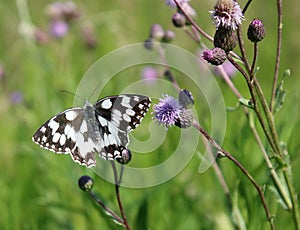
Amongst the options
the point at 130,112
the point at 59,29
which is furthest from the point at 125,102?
the point at 59,29

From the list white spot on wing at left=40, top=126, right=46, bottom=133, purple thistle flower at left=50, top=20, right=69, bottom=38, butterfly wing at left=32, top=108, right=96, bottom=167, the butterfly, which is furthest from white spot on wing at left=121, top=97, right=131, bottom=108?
purple thistle flower at left=50, top=20, right=69, bottom=38

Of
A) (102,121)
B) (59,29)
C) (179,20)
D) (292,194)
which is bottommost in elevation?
(292,194)

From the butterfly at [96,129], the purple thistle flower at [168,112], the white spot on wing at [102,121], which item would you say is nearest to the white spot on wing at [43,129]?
the butterfly at [96,129]

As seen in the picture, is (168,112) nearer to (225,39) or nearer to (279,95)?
(225,39)

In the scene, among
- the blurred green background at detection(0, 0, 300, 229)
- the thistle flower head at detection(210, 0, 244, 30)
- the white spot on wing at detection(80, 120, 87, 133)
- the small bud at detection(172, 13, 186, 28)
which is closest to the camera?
the thistle flower head at detection(210, 0, 244, 30)

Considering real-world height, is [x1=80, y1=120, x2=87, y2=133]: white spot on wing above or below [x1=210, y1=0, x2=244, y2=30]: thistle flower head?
below

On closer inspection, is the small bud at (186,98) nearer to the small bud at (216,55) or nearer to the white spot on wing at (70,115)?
the small bud at (216,55)

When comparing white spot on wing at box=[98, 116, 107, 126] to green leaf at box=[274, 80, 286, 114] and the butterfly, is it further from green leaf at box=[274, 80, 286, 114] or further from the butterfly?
green leaf at box=[274, 80, 286, 114]
